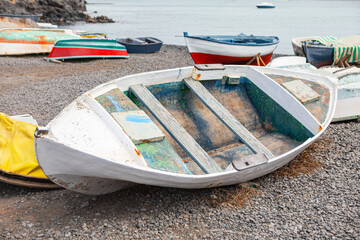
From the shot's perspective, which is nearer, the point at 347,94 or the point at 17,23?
the point at 347,94

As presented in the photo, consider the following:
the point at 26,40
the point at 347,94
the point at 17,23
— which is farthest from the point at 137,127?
the point at 17,23

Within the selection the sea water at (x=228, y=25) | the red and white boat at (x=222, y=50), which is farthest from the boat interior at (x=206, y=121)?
the sea water at (x=228, y=25)

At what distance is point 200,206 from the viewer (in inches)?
142

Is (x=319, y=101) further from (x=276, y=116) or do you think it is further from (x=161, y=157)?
(x=161, y=157)

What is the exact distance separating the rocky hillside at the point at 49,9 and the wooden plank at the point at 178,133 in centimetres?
3636

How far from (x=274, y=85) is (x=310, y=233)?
237 centimetres

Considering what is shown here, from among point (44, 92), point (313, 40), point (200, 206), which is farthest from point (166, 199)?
point (313, 40)

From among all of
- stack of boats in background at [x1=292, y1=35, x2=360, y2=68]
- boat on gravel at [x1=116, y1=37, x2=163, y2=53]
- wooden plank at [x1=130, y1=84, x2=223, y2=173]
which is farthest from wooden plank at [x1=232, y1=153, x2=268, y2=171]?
boat on gravel at [x1=116, y1=37, x2=163, y2=53]

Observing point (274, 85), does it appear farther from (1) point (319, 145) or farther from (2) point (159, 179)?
(2) point (159, 179)

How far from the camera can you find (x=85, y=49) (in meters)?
12.7

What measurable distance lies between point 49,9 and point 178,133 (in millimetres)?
44712

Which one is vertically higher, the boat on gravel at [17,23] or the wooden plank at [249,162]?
the wooden plank at [249,162]

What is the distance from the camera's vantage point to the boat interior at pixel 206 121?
337 cm

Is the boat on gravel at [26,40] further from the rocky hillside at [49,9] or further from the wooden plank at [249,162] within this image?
the rocky hillside at [49,9]
